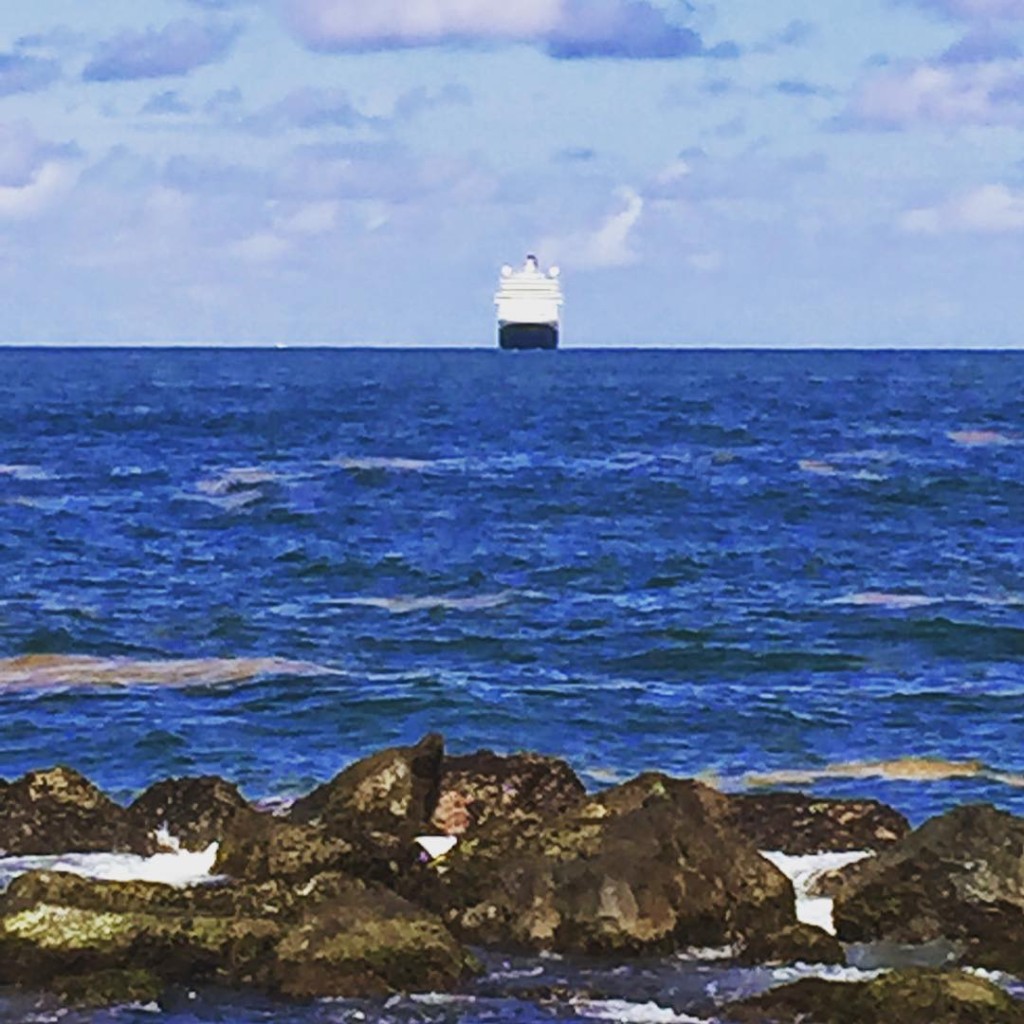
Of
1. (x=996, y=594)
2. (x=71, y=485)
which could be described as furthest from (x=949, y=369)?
(x=996, y=594)

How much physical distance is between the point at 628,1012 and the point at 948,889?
8.49 ft

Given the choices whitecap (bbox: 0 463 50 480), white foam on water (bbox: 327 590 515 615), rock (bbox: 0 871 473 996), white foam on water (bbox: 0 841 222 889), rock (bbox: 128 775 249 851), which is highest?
rock (bbox: 0 871 473 996)

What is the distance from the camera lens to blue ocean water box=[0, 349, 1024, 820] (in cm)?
2497

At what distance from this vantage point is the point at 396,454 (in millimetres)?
70438

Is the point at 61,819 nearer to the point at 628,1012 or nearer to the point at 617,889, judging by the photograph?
the point at 617,889

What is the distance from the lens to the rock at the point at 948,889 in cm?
1558

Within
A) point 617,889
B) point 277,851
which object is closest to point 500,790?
point 277,851

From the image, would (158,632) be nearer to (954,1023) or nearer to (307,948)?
(307,948)

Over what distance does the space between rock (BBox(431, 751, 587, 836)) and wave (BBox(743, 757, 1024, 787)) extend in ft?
14.6

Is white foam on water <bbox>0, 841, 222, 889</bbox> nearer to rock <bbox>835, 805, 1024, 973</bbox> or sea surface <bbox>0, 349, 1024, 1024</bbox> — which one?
sea surface <bbox>0, 349, 1024, 1024</bbox>

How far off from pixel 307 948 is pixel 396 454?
56.1 m

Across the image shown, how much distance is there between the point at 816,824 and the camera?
61.3 ft

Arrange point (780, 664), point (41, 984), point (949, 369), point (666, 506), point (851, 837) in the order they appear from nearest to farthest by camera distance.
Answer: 1. point (41, 984)
2. point (851, 837)
3. point (780, 664)
4. point (666, 506)
5. point (949, 369)

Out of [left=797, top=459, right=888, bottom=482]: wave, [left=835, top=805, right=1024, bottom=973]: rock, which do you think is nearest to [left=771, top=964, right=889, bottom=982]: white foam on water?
[left=835, top=805, right=1024, bottom=973]: rock
